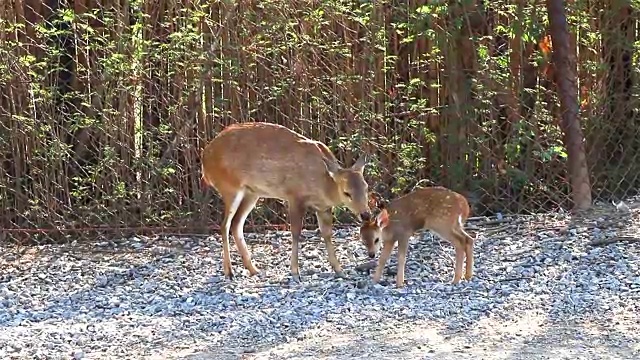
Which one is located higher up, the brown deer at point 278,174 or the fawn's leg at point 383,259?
the brown deer at point 278,174

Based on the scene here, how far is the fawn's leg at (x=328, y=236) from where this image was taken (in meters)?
7.44

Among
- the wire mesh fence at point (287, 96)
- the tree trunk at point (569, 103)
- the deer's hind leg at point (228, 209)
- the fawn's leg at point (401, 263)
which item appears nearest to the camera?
the fawn's leg at point (401, 263)

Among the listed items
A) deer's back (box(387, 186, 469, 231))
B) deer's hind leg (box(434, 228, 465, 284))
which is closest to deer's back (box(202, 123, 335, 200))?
deer's back (box(387, 186, 469, 231))

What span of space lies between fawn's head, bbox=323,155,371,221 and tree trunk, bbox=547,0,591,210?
6.56 feet

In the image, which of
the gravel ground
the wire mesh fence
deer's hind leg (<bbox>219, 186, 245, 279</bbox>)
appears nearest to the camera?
the gravel ground

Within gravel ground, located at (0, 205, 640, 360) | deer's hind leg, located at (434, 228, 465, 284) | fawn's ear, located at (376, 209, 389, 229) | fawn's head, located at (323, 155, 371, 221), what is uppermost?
fawn's head, located at (323, 155, 371, 221)

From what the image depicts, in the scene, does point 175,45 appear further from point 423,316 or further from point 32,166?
point 423,316

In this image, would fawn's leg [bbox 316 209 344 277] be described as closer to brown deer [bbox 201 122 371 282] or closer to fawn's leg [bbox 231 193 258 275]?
brown deer [bbox 201 122 371 282]

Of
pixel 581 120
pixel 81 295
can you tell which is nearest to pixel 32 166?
pixel 81 295

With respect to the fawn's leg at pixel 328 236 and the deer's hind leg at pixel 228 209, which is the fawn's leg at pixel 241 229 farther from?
the fawn's leg at pixel 328 236

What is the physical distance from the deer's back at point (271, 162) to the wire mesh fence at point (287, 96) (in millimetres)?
1139

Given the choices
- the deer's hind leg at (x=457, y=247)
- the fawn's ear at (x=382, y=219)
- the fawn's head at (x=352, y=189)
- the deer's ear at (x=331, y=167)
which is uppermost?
the deer's ear at (x=331, y=167)

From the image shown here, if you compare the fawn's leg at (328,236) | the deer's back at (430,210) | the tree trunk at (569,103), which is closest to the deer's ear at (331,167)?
the fawn's leg at (328,236)

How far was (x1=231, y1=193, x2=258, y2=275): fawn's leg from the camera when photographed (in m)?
7.59
